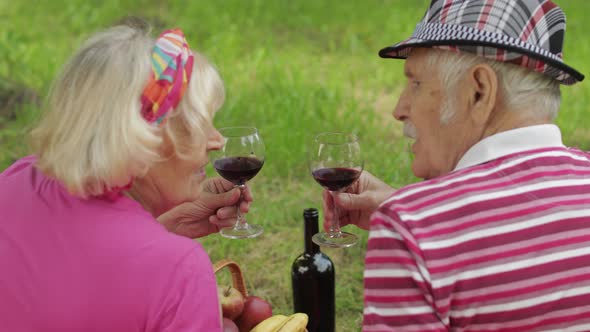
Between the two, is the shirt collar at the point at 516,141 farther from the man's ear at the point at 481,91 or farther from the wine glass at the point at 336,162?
the wine glass at the point at 336,162

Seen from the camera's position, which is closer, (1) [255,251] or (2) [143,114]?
(2) [143,114]

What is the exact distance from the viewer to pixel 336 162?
3150mm

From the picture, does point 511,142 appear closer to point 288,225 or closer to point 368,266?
point 368,266

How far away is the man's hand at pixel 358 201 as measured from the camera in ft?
10.7

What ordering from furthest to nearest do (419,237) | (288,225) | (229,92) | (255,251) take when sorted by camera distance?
1. (229,92)
2. (288,225)
3. (255,251)
4. (419,237)

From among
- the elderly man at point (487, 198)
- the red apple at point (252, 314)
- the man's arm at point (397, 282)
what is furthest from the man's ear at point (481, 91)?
the red apple at point (252, 314)

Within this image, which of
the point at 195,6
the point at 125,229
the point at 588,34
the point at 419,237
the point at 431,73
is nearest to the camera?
the point at 419,237

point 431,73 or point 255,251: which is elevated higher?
point 431,73

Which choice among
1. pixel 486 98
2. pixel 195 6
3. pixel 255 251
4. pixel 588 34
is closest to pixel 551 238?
pixel 486 98

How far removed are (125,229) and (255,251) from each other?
2930 mm

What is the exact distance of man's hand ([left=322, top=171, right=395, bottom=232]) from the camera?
10.7 ft

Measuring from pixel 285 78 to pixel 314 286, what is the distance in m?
3.96

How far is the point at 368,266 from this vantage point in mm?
2035

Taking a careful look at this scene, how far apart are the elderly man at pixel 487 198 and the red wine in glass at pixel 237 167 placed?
957mm
